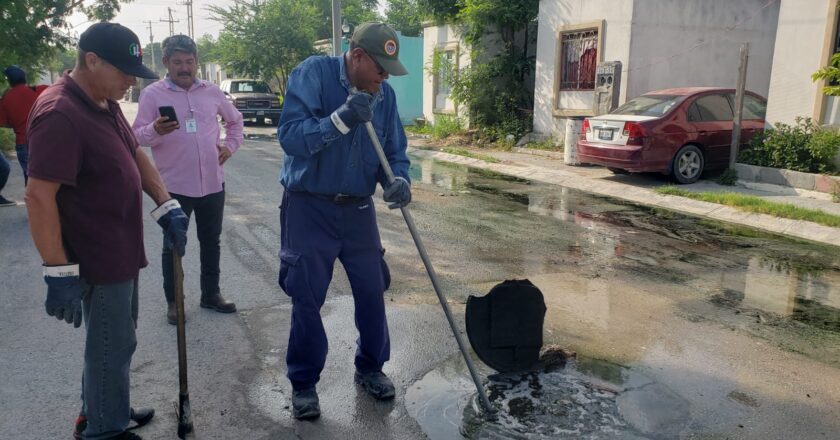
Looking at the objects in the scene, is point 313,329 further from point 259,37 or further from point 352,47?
point 259,37

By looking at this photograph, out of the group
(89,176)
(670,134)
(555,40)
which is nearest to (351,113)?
(89,176)

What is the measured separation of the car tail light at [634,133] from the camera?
1061 cm

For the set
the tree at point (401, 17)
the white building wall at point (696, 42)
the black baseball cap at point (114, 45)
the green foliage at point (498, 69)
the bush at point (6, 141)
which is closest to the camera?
the black baseball cap at point (114, 45)

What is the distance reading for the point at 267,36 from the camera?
29781 mm

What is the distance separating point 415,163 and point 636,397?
11.6 meters

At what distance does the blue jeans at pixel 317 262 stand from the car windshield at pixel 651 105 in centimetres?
881

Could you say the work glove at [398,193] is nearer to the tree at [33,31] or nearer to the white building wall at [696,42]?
the white building wall at [696,42]

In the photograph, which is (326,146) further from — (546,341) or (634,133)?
(634,133)

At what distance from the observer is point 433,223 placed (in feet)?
26.5

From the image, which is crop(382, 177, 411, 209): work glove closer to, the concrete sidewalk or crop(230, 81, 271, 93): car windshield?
the concrete sidewalk

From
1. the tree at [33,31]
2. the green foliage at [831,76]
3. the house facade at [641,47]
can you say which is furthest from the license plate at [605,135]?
the tree at [33,31]

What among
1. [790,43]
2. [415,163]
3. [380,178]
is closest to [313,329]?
[380,178]

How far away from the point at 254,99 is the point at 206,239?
68.9ft

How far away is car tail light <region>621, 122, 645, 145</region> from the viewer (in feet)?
34.8
